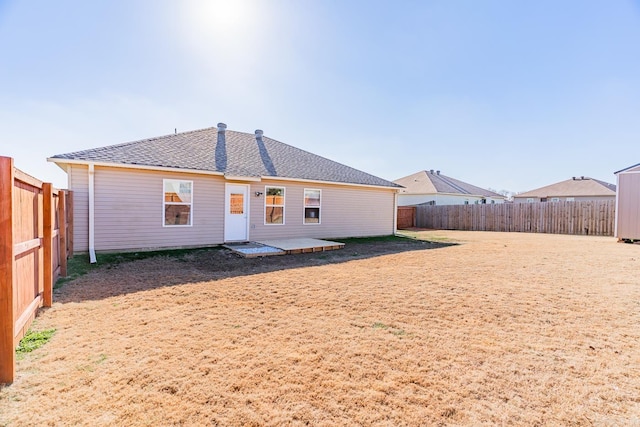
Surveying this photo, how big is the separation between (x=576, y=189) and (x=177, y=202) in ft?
113

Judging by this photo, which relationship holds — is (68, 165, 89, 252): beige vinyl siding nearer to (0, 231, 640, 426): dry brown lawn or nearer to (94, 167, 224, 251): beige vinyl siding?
(94, 167, 224, 251): beige vinyl siding

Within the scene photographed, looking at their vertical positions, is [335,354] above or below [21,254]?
below

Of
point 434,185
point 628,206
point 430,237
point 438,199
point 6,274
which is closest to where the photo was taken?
point 6,274

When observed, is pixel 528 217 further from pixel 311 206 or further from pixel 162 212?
pixel 162 212

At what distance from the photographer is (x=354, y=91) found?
1358cm

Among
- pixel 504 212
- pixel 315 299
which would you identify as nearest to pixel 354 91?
pixel 315 299

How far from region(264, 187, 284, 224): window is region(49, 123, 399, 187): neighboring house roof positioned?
2.18ft

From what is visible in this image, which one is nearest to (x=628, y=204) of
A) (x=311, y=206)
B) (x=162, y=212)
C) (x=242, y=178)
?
(x=311, y=206)

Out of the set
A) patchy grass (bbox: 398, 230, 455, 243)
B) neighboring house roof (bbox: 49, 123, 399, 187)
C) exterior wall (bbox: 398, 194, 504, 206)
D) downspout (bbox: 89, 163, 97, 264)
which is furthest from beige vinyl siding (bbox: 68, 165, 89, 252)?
exterior wall (bbox: 398, 194, 504, 206)

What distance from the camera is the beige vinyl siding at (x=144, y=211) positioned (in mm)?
8453

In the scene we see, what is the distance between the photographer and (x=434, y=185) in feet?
85.9

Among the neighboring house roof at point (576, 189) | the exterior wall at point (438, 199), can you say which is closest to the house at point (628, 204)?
the exterior wall at point (438, 199)

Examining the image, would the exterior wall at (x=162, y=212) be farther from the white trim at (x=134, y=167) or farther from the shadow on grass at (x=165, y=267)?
the shadow on grass at (x=165, y=267)

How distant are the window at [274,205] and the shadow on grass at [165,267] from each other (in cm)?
227
